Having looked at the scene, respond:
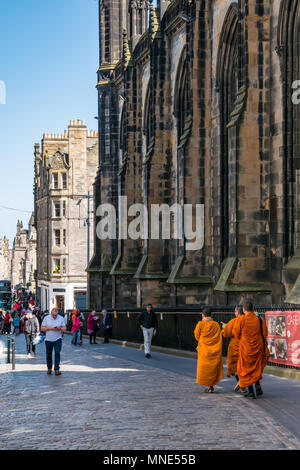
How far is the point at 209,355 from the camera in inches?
466

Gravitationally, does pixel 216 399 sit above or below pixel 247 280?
below

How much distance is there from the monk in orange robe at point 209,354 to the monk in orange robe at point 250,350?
67 cm

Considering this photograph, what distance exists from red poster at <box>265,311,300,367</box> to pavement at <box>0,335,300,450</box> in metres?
0.44

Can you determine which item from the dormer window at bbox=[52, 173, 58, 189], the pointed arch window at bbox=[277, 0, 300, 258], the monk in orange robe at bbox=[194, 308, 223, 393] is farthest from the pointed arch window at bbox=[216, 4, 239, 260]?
the dormer window at bbox=[52, 173, 58, 189]

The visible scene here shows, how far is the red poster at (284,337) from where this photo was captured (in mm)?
12836

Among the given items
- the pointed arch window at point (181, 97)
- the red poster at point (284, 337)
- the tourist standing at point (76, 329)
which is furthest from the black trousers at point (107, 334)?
the red poster at point (284, 337)

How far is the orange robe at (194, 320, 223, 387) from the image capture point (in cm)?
1177

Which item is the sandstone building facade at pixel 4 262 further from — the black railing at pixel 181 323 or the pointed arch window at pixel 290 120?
the pointed arch window at pixel 290 120

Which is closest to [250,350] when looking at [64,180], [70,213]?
[70,213]

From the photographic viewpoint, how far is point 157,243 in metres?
30.5

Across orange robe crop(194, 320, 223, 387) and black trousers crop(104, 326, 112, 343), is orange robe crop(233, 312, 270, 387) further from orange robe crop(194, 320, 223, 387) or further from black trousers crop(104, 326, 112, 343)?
black trousers crop(104, 326, 112, 343)
